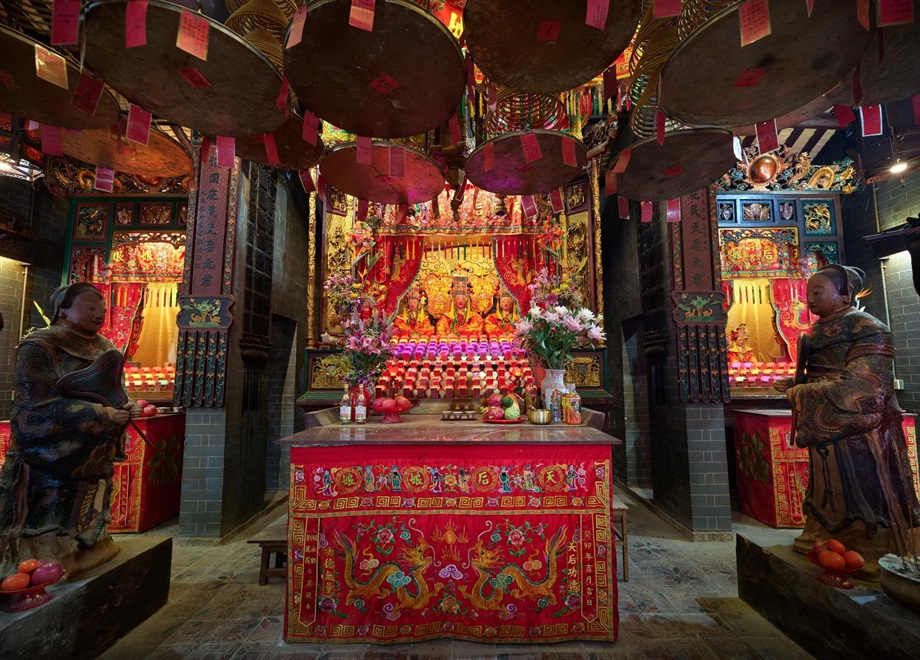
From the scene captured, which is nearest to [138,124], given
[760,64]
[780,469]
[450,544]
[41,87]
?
[41,87]

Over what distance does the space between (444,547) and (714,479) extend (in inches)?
149

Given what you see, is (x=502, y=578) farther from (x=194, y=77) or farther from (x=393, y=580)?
(x=194, y=77)

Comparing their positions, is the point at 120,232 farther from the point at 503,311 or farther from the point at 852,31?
the point at 852,31

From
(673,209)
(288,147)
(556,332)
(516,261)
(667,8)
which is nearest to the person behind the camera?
(667,8)

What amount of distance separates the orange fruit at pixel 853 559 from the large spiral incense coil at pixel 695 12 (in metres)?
3.39

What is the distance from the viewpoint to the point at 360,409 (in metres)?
3.65

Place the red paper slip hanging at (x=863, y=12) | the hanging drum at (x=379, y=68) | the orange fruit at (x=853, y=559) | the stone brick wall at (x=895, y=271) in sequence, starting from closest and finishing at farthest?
the red paper slip hanging at (x=863, y=12) < the hanging drum at (x=379, y=68) < the orange fruit at (x=853, y=559) < the stone brick wall at (x=895, y=271)

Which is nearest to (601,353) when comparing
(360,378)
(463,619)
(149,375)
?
(360,378)

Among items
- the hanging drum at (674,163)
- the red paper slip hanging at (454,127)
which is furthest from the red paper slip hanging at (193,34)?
the hanging drum at (674,163)

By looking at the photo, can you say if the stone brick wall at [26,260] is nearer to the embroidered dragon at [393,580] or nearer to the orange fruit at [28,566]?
the orange fruit at [28,566]

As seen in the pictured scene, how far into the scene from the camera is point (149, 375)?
20.2 feet

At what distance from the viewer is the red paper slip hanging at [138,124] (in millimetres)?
2580

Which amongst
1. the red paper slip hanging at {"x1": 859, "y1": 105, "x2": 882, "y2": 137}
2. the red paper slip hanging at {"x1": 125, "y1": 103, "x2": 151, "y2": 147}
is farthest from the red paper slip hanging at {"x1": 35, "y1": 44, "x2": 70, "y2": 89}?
the red paper slip hanging at {"x1": 859, "y1": 105, "x2": 882, "y2": 137}

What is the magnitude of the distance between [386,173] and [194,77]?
171 centimetres
